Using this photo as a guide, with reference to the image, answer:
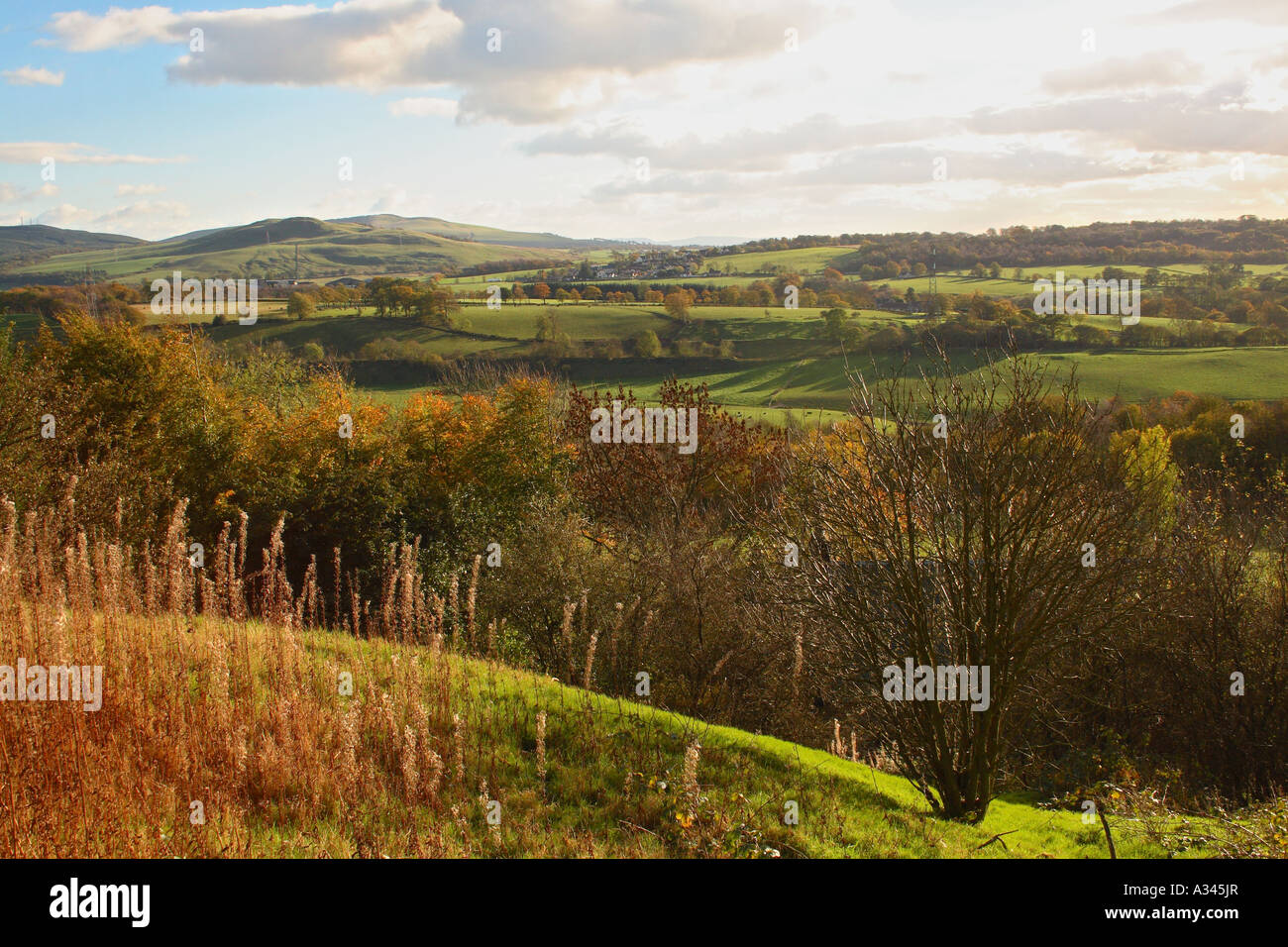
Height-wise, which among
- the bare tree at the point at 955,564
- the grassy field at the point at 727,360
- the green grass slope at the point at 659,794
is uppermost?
the grassy field at the point at 727,360

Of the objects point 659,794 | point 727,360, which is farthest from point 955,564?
point 727,360

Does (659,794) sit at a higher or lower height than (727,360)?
lower

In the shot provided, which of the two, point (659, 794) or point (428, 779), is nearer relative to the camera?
point (428, 779)

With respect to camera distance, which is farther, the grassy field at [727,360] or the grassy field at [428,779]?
the grassy field at [727,360]

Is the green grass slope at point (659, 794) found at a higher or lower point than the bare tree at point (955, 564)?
lower

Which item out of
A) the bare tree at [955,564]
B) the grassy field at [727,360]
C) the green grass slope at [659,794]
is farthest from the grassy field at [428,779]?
the grassy field at [727,360]

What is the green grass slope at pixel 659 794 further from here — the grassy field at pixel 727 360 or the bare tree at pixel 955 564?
the grassy field at pixel 727 360

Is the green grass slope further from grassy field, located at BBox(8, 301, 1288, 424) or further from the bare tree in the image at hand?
grassy field, located at BBox(8, 301, 1288, 424)

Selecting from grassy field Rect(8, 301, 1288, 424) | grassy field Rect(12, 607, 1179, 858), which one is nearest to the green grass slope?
grassy field Rect(12, 607, 1179, 858)

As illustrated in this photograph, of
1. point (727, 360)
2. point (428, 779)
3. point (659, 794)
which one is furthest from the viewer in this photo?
point (727, 360)

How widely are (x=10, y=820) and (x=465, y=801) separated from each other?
144 inches

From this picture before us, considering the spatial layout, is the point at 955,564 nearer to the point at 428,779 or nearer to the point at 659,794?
the point at 659,794

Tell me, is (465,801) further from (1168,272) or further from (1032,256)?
(1032,256)
